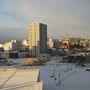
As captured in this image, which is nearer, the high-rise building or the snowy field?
the snowy field

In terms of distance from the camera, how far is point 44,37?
89375 millimetres

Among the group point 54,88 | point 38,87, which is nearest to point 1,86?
point 38,87

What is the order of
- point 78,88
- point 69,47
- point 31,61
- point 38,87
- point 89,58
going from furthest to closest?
point 69,47 < point 89,58 < point 31,61 < point 78,88 < point 38,87

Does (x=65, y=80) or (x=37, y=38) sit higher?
(x=37, y=38)

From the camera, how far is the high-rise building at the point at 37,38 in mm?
80863

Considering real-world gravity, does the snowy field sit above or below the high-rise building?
below

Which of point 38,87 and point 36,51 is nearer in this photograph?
point 38,87

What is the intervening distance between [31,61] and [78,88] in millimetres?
28076

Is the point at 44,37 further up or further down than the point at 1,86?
further up

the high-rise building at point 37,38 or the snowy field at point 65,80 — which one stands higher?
the high-rise building at point 37,38

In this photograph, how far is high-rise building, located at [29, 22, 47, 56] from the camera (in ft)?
265

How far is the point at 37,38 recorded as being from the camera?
277 ft

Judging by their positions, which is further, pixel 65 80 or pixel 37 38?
pixel 37 38

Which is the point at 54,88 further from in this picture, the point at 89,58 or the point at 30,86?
the point at 89,58
